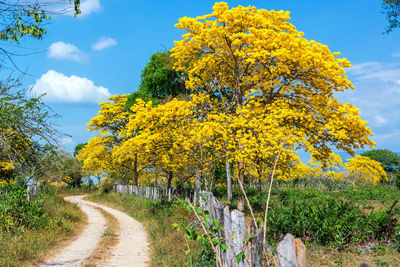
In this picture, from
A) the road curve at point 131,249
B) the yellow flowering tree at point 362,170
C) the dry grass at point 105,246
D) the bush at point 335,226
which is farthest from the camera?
the yellow flowering tree at point 362,170

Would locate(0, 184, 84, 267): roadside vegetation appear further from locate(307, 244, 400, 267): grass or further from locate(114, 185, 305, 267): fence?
locate(307, 244, 400, 267): grass

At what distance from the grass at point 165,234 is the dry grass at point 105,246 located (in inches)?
58.0

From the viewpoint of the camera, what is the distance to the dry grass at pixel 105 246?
31.7ft

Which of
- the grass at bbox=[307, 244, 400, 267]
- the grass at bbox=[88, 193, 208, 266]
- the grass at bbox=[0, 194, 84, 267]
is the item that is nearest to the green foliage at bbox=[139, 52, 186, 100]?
the grass at bbox=[88, 193, 208, 266]

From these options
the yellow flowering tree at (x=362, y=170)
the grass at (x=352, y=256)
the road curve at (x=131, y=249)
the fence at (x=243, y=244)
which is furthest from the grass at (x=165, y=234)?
the yellow flowering tree at (x=362, y=170)

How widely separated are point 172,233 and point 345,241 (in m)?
6.08

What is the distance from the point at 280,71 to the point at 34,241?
11.1m

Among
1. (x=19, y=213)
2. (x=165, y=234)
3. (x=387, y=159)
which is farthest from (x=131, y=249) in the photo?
(x=387, y=159)

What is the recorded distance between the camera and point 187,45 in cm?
1463

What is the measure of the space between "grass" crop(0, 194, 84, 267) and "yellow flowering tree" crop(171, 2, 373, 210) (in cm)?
738

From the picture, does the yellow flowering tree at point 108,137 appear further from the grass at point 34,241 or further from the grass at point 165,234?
the grass at point 34,241

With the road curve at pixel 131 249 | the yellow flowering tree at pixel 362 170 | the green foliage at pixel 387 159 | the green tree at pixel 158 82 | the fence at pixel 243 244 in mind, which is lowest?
the road curve at pixel 131 249

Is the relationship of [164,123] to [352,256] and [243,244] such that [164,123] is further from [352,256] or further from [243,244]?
[243,244]

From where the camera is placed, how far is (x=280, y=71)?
531 inches
